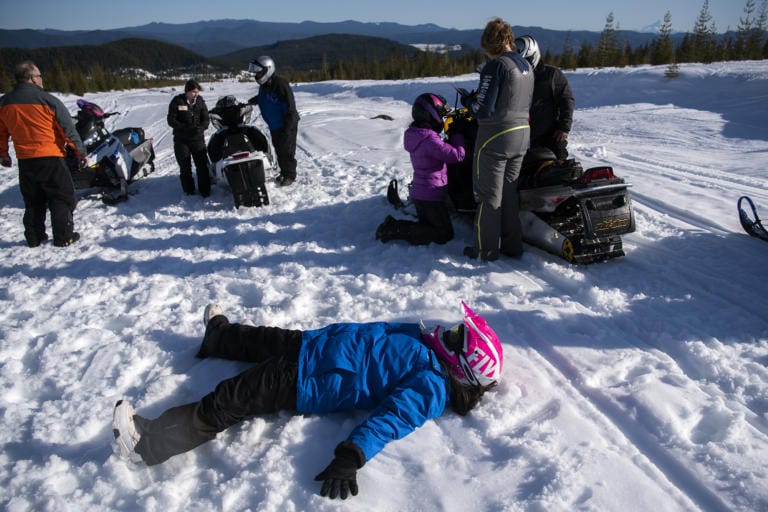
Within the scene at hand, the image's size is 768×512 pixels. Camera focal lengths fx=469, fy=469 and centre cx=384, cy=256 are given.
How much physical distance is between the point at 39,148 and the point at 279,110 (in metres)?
3.04

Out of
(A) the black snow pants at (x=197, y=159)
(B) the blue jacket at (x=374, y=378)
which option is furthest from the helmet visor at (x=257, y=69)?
(B) the blue jacket at (x=374, y=378)

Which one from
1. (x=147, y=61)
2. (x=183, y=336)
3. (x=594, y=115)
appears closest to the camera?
(x=183, y=336)

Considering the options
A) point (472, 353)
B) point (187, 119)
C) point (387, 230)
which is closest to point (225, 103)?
point (187, 119)

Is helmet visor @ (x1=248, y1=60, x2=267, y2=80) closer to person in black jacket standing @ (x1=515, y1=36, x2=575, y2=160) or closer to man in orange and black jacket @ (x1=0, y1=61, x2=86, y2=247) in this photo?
man in orange and black jacket @ (x1=0, y1=61, x2=86, y2=247)

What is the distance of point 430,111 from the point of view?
4.46m

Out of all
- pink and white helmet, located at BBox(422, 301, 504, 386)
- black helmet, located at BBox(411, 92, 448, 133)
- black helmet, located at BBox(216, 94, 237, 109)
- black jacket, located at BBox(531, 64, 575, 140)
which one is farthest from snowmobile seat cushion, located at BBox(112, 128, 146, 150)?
pink and white helmet, located at BBox(422, 301, 504, 386)

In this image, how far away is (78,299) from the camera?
411 centimetres

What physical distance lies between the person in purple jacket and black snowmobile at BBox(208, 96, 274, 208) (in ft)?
7.14

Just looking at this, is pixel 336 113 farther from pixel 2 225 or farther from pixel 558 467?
pixel 558 467

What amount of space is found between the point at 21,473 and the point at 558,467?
2672 millimetres

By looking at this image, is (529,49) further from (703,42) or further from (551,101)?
(703,42)

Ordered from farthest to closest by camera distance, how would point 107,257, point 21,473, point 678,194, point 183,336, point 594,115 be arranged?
1. point 594,115
2. point 678,194
3. point 107,257
4. point 183,336
5. point 21,473

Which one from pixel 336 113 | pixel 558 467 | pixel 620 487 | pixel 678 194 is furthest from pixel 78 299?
pixel 336 113

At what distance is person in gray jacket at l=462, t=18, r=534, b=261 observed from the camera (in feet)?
12.4
